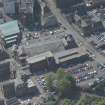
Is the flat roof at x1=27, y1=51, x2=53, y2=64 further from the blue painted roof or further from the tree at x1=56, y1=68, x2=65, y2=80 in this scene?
the blue painted roof

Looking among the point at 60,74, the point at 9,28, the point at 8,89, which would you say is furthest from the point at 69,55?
Answer: the point at 8,89

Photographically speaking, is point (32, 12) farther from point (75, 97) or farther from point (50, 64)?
point (75, 97)

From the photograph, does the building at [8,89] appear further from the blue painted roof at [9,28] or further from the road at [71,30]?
the road at [71,30]

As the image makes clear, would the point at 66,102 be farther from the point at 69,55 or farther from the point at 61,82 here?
the point at 69,55

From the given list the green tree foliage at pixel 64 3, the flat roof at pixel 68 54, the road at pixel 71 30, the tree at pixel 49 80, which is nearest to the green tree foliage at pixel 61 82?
the tree at pixel 49 80

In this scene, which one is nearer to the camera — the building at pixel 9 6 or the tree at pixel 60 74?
the tree at pixel 60 74

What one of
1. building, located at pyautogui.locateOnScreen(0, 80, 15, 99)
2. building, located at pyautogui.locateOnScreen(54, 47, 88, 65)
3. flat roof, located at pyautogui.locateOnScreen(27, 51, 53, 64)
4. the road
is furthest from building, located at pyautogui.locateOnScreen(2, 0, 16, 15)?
building, located at pyautogui.locateOnScreen(0, 80, 15, 99)
